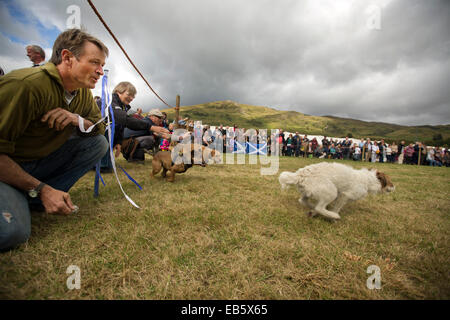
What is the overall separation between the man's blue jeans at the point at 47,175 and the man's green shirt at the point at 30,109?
0.28 m

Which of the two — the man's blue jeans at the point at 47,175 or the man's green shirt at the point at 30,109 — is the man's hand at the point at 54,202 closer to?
the man's blue jeans at the point at 47,175

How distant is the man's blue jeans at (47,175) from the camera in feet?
5.03

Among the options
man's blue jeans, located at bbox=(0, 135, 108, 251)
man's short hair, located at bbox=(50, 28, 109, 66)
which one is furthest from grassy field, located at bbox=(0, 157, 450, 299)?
man's short hair, located at bbox=(50, 28, 109, 66)

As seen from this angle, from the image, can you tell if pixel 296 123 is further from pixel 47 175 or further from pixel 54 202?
pixel 54 202

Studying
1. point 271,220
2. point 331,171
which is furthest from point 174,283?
point 331,171

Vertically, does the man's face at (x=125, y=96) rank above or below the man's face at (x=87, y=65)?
above

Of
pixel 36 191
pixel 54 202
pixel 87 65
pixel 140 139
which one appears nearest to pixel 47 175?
pixel 36 191

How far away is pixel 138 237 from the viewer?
199 cm

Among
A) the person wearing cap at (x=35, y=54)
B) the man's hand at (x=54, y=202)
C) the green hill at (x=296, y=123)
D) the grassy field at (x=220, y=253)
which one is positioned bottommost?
the grassy field at (x=220, y=253)

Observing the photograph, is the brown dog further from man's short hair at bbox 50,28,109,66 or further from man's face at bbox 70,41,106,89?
man's short hair at bbox 50,28,109,66

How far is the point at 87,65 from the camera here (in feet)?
6.09

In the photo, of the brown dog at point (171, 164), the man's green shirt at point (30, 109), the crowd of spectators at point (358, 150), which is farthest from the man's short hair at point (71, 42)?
the crowd of spectators at point (358, 150)
